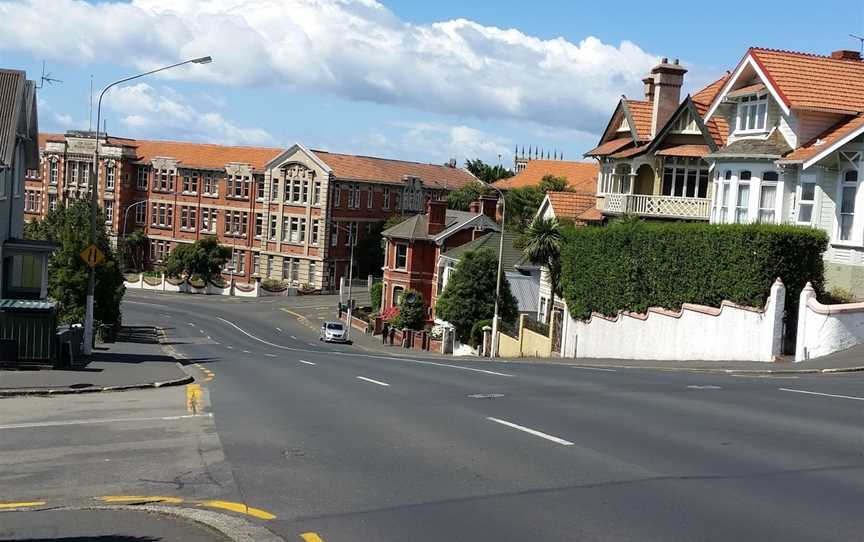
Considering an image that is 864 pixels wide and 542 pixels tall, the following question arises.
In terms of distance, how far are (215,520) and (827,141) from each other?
89.5 ft

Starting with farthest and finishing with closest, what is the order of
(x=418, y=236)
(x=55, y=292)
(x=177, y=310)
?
(x=177, y=310) → (x=418, y=236) → (x=55, y=292)

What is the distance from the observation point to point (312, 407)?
18172 millimetres

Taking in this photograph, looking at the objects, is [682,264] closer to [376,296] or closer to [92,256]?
[92,256]

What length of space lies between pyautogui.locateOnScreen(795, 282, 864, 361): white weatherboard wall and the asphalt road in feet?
14.7

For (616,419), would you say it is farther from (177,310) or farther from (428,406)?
(177,310)

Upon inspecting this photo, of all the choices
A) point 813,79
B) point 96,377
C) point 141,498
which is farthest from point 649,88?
point 141,498

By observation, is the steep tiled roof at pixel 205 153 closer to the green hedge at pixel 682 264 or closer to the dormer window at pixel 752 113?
the green hedge at pixel 682 264

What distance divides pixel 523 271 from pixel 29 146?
103ft

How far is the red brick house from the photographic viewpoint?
70375 millimetres

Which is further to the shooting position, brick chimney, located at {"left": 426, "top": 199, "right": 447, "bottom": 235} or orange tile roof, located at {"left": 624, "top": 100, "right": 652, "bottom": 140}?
brick chimney, located at {"left": 426, "top": 199, "right": 447, "bottom": 235}

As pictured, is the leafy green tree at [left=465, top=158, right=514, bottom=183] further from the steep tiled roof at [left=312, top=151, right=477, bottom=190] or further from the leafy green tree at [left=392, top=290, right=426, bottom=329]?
the leafy green tree at [left=392, top=290, right=426, bottom=329]

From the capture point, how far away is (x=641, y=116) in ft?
150

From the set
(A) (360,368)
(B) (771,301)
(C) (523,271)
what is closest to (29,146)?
(A) (360,368)

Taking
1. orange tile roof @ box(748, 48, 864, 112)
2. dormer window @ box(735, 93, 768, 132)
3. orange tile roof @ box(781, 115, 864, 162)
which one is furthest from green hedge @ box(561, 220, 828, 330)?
orange tile roof @ box(748, 48, 864, 112)
